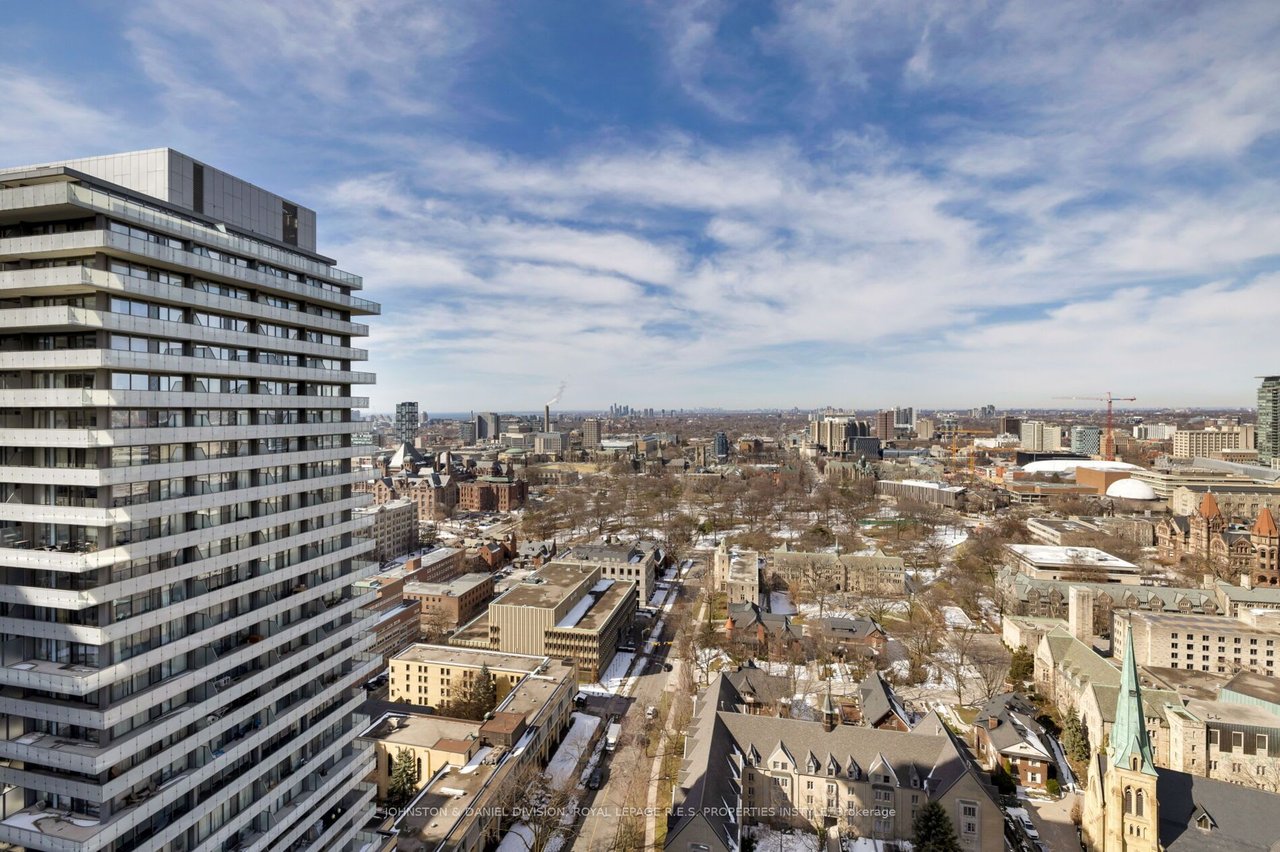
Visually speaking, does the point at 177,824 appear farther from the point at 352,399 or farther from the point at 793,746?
the point at 793,746

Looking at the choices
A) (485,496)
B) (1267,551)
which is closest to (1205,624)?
(1267,551)

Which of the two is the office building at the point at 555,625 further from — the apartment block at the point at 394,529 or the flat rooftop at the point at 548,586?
the apartment block at the point at 394,529

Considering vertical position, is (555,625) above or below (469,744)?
above

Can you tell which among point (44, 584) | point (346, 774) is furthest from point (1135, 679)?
point (44, 584)

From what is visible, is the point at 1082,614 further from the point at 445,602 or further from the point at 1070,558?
the point at 445,602

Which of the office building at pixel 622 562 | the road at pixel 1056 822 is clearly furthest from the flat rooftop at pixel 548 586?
the road at pixel 1056 822

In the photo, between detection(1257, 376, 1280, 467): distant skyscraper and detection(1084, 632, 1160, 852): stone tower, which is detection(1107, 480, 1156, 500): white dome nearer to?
detection(1257, 376, 1280, 467): distant skyscraper

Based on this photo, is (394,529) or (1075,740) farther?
(394,529)
